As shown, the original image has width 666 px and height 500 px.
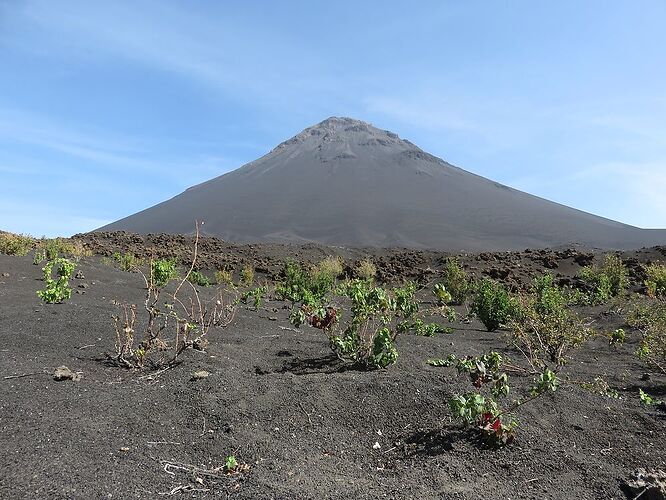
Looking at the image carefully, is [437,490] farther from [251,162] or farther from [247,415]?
[251,162]

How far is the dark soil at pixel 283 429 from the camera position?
2387 millimetres

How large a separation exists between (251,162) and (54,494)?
101 m

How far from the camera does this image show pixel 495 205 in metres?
68.1

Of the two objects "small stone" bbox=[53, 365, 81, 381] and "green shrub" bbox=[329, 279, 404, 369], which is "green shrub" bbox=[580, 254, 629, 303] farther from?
"small stone" bbox=[53, 365, 81, 381]

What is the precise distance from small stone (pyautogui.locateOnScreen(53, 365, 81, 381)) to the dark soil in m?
0.07

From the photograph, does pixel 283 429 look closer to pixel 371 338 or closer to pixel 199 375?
pixel 199 375

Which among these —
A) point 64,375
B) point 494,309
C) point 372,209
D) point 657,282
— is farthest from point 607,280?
point 372,209

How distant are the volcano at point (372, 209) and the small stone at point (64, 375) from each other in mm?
39242

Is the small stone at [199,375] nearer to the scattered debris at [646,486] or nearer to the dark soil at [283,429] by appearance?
the dark soil at [283,429]

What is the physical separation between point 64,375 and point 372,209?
60556 mm

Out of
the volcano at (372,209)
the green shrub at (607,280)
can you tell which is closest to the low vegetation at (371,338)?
the green shrub at (607,280)

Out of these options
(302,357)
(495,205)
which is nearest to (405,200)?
(495,205)

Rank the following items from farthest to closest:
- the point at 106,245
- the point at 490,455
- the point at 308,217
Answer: the point at 308,217 < the point at 106,245 < the point at 490,455

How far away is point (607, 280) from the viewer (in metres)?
12.3
